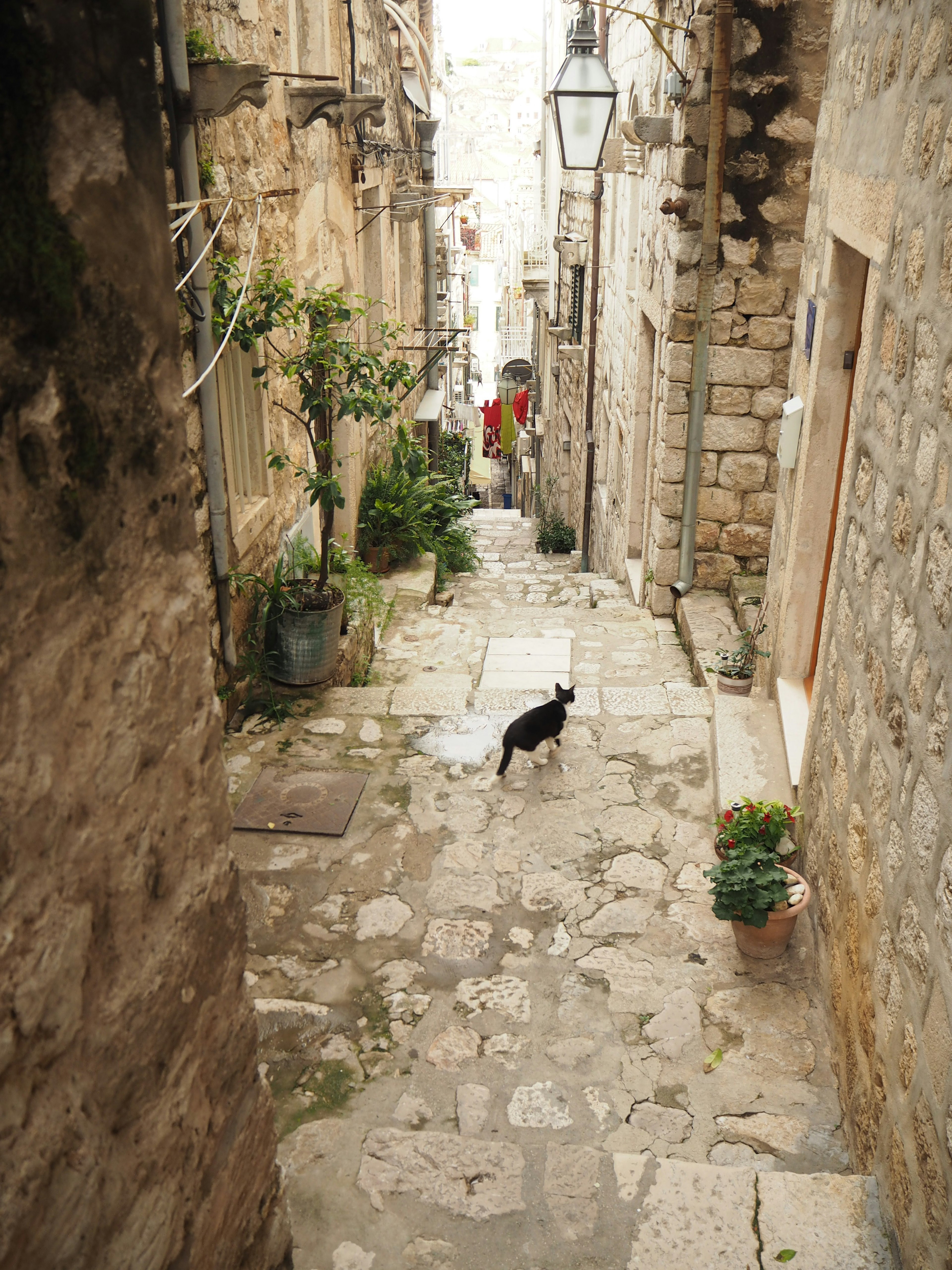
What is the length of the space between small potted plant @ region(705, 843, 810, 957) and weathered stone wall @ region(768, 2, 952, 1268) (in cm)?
10

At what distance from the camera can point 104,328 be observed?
1.39 metres

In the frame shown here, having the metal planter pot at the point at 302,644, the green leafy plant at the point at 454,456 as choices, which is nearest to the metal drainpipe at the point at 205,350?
the metal planter pot at the point at 302,644

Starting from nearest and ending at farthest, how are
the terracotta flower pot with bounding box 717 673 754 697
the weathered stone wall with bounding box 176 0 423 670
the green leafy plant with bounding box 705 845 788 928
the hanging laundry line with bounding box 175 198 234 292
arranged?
the green leafy plant with bounding box 705 845 788 928 < the hanging laundry line with bounding box 175 198 234 292 < the weathered stone wall with bounding box 176 0 423 670 < the terracotta flower pot with bounding box 717 673 754 697

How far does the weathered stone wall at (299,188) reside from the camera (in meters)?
4.96

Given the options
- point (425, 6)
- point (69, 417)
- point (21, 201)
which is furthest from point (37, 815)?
point (425, 6)

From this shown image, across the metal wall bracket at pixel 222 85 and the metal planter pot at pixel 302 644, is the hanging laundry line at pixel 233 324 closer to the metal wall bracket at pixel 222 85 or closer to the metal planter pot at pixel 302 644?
the metal wall bracket at pixel 222 85

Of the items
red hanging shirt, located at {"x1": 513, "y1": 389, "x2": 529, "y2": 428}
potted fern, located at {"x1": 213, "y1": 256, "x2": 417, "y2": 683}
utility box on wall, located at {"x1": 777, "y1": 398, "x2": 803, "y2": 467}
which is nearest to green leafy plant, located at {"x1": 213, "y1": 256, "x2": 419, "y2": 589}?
potted fern, located at {"x1": 213, "y1": 256, "x2": 417, "y2": 683}

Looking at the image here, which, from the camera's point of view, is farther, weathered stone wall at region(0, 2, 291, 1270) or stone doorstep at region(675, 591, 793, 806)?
stone doorstep at region(675, 591, 793, 806)

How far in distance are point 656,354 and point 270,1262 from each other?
6346 millimetres

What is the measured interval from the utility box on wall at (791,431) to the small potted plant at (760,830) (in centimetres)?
164

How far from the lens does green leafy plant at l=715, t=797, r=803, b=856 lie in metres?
3.74

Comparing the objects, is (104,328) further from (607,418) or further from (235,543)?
(607,418)

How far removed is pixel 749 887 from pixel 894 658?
1.15 meters

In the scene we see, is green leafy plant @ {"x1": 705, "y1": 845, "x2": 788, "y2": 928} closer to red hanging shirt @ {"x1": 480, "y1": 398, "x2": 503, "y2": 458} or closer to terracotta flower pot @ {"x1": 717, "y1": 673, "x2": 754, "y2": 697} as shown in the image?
terracotta flower pot @ {"x1": 717, "y1": 673, "x2": 754, "y2": 697}
